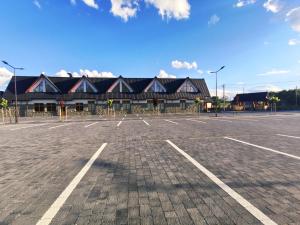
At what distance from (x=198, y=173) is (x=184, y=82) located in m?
40.9

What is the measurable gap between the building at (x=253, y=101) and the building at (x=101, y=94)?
3178 centimetres

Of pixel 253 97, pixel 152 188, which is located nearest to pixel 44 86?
pixel 152 188

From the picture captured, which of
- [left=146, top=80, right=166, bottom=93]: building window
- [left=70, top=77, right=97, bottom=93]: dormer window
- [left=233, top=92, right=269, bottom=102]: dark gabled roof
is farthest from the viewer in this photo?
[left=233, top=92, right=269, bottom=102]: dark gabled roof

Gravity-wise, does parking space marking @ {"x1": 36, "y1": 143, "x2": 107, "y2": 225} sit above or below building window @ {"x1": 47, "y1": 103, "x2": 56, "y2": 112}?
below

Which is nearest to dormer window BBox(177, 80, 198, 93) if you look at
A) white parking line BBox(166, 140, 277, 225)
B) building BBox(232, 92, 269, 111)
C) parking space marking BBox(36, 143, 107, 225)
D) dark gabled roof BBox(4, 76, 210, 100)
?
dark gabled roof BBox(4, 76, 210, 100)

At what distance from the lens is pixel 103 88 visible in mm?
42812

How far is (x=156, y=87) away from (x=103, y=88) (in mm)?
10891

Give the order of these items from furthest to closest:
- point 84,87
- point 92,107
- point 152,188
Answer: point 84,87, point 92,107, point 152,188

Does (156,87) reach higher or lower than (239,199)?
higher

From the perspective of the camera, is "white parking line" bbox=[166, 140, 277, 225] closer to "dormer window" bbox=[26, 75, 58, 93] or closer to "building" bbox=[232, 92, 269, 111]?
"dormer window" bbox=[26, 75, 58, 93]

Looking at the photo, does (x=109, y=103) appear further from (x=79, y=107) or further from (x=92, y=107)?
(x=79, y=107)

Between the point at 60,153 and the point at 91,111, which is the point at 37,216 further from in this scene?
the point at 91,111

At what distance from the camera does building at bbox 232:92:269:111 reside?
234 ft

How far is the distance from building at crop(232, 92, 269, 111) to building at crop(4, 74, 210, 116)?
104 feet
